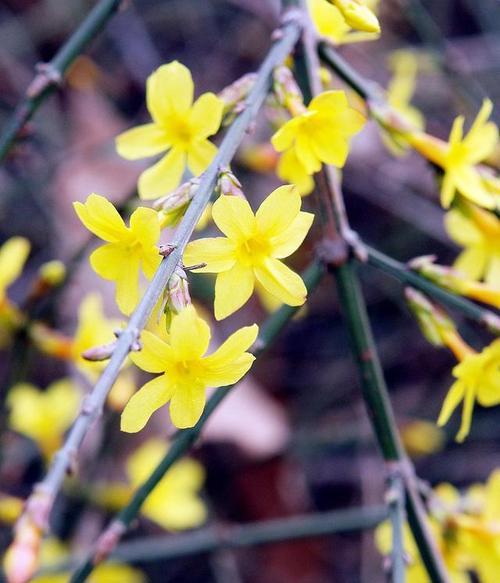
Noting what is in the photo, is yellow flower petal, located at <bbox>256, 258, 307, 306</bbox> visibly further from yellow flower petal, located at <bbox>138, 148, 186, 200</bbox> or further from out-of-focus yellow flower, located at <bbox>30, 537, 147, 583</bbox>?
out-of-focus yellow flower, located at <bbox>30, 537, 147, 583</bbox>

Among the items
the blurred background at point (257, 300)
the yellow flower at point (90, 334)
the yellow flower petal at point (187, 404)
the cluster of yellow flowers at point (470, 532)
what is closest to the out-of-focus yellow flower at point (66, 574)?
the blurred background at point (257, 300)

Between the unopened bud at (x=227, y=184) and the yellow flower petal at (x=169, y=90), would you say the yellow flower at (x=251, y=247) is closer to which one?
the unopened bud at (x=227, y=184)

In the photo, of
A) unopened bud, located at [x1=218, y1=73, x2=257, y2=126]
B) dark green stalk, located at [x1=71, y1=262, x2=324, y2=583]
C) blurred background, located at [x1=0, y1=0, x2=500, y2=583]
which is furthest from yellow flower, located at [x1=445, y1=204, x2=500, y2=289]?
blurred background, located at [x1=0, y1=0, x2=500, y2=583]

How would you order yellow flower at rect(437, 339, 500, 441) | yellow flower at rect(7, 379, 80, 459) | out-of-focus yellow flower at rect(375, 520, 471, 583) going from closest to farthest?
1. yellow flower at rect(437, 339, 500, 441)
2. out-of-focus yellow flower at rect(375, 520, 471, 583)
3. yellow flower at rect(7, 379, 80, 459)

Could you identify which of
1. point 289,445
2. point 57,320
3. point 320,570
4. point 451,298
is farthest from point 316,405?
point 451,298

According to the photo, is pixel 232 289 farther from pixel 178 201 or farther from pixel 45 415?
pixel 45 415

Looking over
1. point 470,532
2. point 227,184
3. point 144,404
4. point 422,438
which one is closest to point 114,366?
point 144,404
